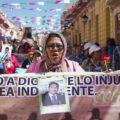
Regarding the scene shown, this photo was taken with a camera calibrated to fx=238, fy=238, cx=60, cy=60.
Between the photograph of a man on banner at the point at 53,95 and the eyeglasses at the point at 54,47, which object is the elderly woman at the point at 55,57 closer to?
the eyeglasses at the point at 54,47

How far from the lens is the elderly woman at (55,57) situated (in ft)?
8.77

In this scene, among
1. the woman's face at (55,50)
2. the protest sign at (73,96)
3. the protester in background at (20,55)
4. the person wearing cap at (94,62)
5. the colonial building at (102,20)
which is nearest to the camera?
the protest sign at (73,96)

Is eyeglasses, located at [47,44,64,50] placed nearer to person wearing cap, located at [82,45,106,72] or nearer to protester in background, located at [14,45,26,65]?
person wearing cap, located at [82,45,106,72]

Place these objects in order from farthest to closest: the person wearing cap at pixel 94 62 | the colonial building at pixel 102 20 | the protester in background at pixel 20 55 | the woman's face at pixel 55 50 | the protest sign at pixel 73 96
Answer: the colonial building at pixel 102 20, the protester in background at pixel 20 55, the person wearing cap at pixel 94 62, the woman's face at pixel 55 50, the protest sign at pixel 73 96

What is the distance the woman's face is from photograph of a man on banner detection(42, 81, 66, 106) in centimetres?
36

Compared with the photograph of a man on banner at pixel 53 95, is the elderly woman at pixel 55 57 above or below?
above

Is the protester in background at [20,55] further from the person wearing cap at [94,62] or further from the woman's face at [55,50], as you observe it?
the woman's face at [55,50]

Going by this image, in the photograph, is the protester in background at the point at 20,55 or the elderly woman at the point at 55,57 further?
the protester in background at the point at 20,55

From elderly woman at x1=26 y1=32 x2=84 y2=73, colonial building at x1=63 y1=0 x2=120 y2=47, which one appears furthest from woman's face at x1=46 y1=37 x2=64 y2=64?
colonial building at x1=63 y1=0 x2=120 y2=47

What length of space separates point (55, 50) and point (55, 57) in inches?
3.1

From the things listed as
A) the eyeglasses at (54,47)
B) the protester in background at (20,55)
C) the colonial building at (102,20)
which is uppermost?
the colonial building at (102,20)

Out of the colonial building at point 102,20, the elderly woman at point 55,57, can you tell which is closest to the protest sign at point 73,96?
the elderly woman at point 55,57

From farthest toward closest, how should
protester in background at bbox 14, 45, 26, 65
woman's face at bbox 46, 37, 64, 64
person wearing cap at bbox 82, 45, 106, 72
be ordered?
protester in background at bbox 14, 45, 26, 65 → person wearing cap at bbox 82, 45, 106, 72 → woman's face at bbox 46, 37, 64, 64

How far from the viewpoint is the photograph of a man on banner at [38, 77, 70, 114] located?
2374mm
